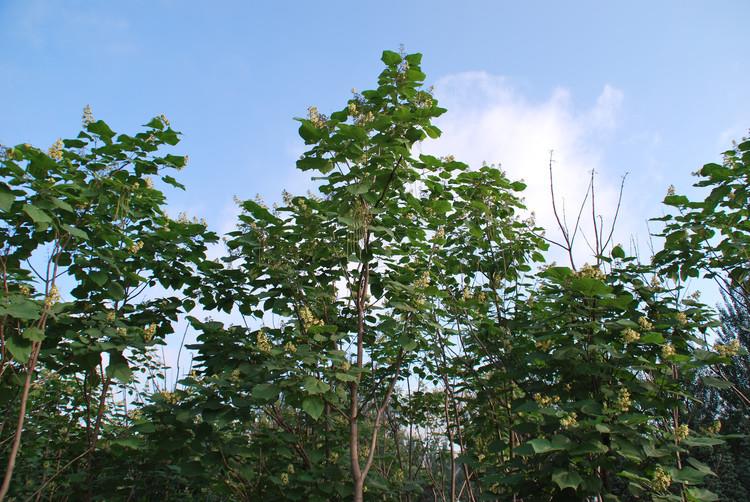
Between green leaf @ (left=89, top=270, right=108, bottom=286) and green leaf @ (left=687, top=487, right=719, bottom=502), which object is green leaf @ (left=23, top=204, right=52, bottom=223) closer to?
green leaf @ (left=89, top=270, right=108, bottom=286)

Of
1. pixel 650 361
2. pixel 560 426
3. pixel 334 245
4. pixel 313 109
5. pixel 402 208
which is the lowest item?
pixel 560 426

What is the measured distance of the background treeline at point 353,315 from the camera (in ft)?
8.71

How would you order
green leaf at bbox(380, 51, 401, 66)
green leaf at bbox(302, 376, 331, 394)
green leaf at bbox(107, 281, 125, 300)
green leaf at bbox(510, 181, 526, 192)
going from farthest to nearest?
green leaf at bbox(510, 181, 526, 192)
green leaf at bbox(107, 281, 125, 300)
green leaf at bbox(380, 51, 401, 66)
green leaf at bbox(302, 376, 331, 394)

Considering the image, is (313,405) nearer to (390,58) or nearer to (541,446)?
(541,446)

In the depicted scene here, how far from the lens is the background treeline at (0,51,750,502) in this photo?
2654mm

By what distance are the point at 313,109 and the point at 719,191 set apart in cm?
268

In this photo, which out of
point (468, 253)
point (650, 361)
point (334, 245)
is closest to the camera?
point (650, 361)

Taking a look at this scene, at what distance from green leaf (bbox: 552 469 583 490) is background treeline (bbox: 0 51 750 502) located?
0.05ft

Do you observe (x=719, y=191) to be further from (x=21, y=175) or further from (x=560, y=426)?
(x=21, y=175)

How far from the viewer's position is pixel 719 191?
3.28m

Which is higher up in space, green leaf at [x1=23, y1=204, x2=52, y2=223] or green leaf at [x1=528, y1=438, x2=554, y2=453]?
green leaf at [x1=23, y1=204, x2=52, y2=223]

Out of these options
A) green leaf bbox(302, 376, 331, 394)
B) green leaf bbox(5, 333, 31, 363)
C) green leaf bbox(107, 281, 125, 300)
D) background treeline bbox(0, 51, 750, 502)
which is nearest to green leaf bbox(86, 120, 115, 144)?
background treeline bbox(0, 51, 750, 502)

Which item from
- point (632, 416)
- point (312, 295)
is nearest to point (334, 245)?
point (312, 295)

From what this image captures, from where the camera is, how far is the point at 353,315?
3.74 metres
